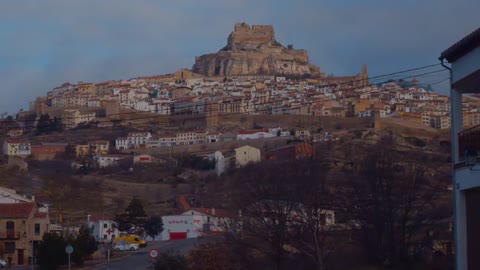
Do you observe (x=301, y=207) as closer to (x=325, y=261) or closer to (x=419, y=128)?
(x=325, y=261)

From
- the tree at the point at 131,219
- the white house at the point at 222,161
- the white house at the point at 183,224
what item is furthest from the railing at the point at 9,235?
the white house at the point at 222,161

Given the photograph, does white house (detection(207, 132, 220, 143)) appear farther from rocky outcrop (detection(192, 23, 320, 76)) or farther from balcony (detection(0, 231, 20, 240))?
rocky outcrop (detection(192, 23, 320, 76))

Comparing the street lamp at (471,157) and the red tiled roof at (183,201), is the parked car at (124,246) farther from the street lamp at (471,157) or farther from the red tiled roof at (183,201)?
the street lamp at (471,157)

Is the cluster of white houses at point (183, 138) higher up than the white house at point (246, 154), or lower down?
higher up

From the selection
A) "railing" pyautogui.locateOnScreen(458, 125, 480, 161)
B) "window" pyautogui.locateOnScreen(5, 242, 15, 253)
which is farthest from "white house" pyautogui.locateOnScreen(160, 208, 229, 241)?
"railing" pyautogui.locateOnScreen(458, 125, 480, 161)

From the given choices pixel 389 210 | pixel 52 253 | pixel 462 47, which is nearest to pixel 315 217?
pixel 389 210

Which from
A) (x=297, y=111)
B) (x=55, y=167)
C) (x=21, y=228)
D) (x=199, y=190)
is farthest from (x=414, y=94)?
(x=21, y=228)

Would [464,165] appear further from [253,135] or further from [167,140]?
[167,140]
